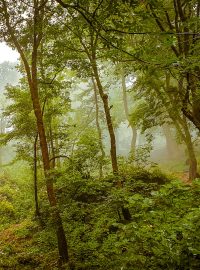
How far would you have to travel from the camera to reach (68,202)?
8.70 m

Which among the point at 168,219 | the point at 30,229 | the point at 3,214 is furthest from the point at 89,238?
the point at 3,214

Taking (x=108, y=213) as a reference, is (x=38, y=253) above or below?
below

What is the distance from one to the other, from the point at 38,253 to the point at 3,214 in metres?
6.47

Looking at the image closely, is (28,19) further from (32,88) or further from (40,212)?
(40,212)

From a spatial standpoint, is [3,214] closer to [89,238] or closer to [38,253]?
[38,253]

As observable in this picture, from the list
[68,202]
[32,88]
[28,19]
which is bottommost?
[68,202]

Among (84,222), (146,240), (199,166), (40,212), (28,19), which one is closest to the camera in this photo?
(146,240)

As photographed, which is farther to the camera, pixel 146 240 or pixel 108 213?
pixel 108 213

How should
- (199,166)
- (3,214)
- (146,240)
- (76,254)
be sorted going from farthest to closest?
1. (199,166)
2. (3,214)
3. (76,254)
4. (146,240)

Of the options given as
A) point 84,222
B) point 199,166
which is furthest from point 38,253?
point 199,166

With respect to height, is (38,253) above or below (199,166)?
below

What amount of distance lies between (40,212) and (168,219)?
9.36m

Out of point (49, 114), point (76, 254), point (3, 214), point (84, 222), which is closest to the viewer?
point (76, 254)

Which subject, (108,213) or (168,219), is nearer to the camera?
(168,219)
